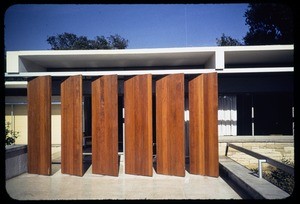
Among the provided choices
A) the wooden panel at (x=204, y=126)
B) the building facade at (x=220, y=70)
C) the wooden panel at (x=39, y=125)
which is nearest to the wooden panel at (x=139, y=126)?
the building facade at (x=220, y=70)

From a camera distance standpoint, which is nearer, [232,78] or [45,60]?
[45,60]

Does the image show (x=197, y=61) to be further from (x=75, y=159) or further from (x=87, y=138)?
(x=87, y=138)

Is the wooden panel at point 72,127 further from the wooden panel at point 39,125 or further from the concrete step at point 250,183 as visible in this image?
the concrete step at point 250,183

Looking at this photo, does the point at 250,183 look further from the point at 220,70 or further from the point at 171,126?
the point at 220,70

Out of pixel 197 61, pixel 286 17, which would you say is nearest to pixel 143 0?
pixel 197 61

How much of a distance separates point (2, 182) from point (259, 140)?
851cm

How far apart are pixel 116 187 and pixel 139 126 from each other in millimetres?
1914

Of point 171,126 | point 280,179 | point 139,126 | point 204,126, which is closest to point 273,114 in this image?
point 280,179

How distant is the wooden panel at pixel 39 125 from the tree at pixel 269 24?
22.7m

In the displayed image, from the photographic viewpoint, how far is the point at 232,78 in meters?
10.4

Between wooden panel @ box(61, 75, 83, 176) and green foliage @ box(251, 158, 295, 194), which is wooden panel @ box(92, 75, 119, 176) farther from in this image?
green foliage @ box(251, 158, 295, 194)

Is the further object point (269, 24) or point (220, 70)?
point (269, 24)

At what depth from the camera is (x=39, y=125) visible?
778 centimetres

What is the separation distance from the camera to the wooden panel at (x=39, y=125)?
768 cm
